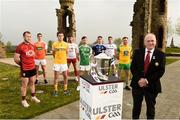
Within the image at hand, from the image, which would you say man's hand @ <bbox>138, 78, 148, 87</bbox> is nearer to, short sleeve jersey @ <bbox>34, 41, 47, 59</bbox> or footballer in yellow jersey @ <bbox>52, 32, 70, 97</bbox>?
footballer in yellow jersey @ <bbox>52, 32, 70, 97</bbox>

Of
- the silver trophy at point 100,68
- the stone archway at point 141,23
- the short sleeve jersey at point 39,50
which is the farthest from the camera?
the stone archway at point 141,23

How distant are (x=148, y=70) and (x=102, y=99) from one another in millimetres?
1344

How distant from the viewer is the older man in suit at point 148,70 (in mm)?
6027

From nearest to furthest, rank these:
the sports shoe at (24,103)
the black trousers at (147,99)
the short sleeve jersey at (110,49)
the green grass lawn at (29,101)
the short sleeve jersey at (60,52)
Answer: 1. the black trousers at (147,99)
2. the green grass lawn at (29,101)
3. the sports shoe at (24,103)
4. the short sleeve jersey at (60,52)
5. the short sleeve jersey at (110,49)

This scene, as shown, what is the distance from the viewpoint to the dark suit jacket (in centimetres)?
604

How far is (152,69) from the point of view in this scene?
19.9ft

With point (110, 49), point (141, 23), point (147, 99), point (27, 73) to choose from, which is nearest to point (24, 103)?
point (27, 73)

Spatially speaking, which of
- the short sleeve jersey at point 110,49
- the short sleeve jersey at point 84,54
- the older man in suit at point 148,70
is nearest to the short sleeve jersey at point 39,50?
the short sleeve jersey at point 84,54

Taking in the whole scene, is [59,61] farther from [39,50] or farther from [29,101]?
[39,50]

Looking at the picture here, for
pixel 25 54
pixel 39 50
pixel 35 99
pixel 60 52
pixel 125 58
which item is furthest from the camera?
pixel 39 50

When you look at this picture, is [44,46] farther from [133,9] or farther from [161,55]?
[133,9]

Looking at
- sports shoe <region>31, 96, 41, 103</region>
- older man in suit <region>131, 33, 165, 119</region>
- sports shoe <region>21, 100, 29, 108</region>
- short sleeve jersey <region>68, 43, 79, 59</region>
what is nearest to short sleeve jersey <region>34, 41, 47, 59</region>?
short sleeve jersey <region>68, 43, 79, 59</region>

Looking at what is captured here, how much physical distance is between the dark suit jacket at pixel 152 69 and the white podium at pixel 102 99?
76cm

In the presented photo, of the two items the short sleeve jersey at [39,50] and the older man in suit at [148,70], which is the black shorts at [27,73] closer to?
the short sleeve jersey at [39,50]
